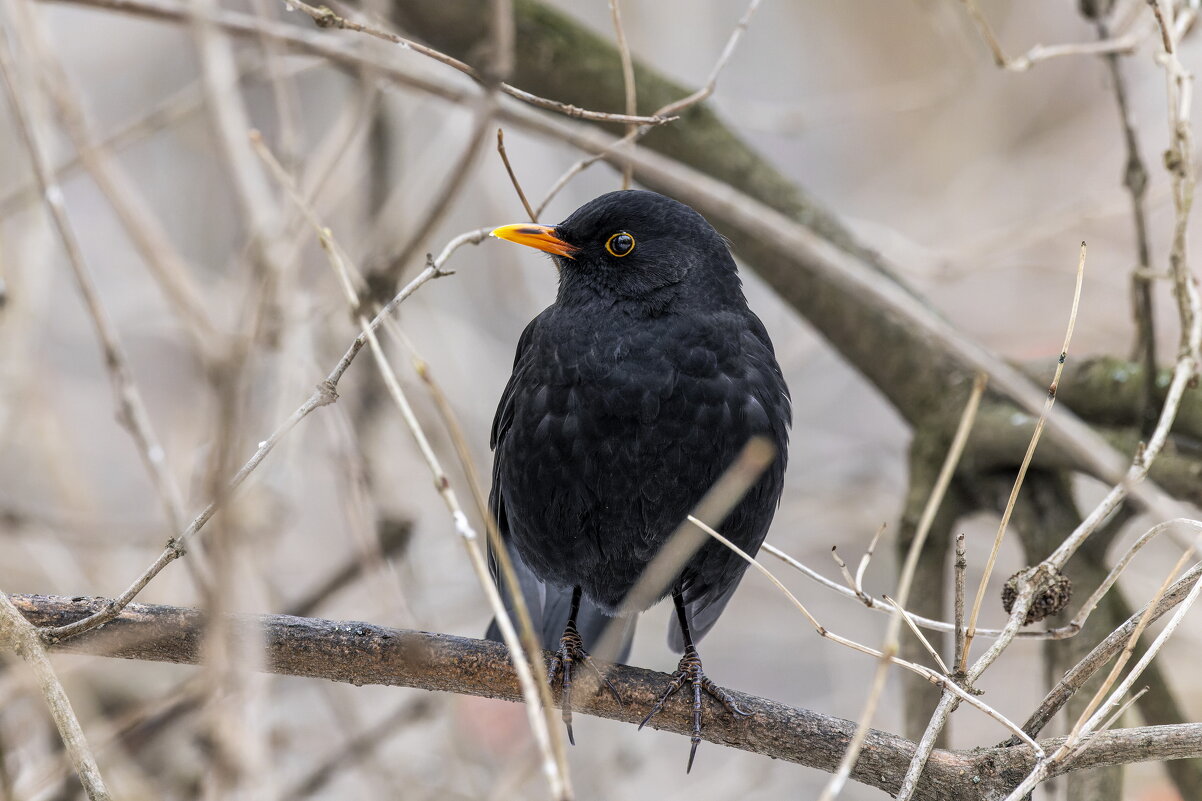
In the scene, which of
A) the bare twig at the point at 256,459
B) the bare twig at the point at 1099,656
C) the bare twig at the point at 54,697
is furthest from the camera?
the bare twig at the point at 1099,656

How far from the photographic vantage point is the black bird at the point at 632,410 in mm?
2750

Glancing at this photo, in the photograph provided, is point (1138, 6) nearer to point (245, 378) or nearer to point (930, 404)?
point (930, 404)

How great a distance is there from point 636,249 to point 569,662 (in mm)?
1192

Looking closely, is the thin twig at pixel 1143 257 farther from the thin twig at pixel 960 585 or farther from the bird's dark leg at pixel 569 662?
the bird's dark leg at pixel 569 662

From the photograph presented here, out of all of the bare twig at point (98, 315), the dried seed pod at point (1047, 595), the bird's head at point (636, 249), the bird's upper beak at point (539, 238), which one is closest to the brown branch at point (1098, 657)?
the dried seed pod at point (1047, 595)

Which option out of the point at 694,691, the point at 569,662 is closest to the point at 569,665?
the point at 569,662

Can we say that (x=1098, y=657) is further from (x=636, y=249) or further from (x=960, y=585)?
(x=636, y=249)

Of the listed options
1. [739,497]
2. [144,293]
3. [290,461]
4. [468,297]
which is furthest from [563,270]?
[468,297]

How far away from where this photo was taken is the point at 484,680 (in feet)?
8.50

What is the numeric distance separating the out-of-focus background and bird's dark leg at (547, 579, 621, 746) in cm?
44

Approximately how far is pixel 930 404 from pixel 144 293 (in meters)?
3.89

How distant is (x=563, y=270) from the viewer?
3205 mm

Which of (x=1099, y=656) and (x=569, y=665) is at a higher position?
(x=569, y=665)

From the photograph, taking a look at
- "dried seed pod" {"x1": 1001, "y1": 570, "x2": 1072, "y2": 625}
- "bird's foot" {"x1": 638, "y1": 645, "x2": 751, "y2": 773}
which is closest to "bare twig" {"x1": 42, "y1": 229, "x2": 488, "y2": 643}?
"bird's foot" {"x1": 638, "y1": 645, "x2": 751, "y2": 773}
